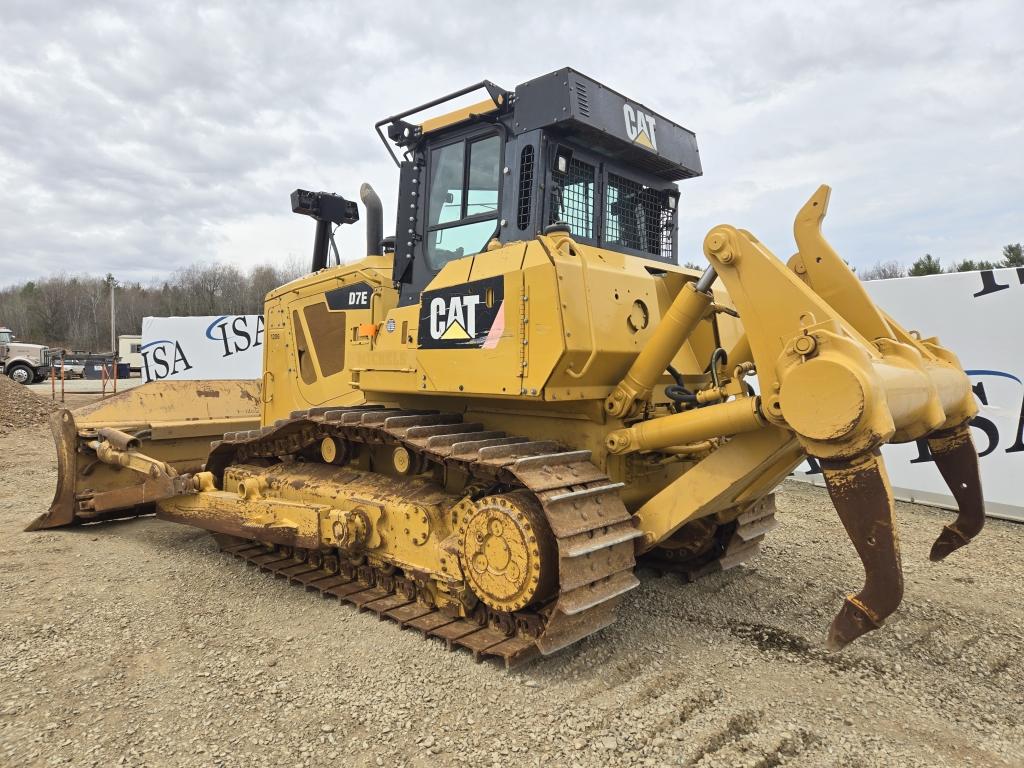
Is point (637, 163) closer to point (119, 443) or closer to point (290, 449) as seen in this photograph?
point (290, 449)

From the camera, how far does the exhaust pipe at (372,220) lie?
573 centimetres

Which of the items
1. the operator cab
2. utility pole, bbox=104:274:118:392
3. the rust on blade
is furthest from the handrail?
utility pole, bbox=104:274:118:392

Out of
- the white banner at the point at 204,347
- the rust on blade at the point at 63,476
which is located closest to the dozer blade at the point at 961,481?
the rust on blade at the point at 63,476

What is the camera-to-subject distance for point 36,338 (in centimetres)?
6819

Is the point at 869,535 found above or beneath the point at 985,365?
beneath

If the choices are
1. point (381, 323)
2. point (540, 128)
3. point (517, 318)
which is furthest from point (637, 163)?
point (381, 323)

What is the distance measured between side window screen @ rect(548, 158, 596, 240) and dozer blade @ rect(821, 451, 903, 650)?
222 cm

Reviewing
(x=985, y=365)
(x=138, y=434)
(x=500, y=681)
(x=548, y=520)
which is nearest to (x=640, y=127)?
(x=548, y=520)

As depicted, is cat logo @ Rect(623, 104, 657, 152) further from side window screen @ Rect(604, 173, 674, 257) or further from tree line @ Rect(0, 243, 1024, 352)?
tree line @ Rect(0, 243, 1024, 352)

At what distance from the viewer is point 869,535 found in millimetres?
2836

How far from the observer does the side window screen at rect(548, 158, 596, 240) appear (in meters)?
4.24

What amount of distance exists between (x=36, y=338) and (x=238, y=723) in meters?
80.0

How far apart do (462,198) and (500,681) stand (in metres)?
3.02

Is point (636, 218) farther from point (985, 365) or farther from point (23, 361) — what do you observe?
point (23, 361)
